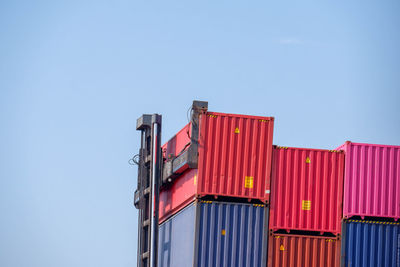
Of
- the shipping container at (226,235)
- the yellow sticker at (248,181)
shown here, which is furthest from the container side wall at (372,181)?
the yellow sticker at (248,181)

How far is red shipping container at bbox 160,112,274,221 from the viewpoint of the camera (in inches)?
1223

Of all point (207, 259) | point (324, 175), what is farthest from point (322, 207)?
point (207, 259)

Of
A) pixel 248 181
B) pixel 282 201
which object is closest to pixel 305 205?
pixel 282 201

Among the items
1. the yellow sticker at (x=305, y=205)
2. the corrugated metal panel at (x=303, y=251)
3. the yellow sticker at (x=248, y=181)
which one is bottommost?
the corrugated metal panel at (x=303, y=251)

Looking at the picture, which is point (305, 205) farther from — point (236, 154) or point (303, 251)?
point (236, 154)

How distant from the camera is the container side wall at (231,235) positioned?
30438mm

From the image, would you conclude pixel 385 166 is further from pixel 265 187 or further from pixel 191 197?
pixel 191 197

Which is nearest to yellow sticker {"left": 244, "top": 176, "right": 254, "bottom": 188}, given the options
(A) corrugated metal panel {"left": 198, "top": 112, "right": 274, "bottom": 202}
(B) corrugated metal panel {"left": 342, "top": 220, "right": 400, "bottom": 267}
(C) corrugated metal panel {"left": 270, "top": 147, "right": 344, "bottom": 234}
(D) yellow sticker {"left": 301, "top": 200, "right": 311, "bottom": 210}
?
(A) corrugated metal panel {"left": 198, "top": 112, "right": 274, "bottom": 202}

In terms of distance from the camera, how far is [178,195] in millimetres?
33906

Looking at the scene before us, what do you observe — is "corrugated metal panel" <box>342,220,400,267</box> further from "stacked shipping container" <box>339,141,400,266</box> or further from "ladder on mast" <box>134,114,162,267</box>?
"ladder on mast" <box>134,114,162,267</box>

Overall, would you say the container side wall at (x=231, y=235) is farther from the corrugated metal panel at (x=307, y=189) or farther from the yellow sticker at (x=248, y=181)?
the corrugated metal panel at (x=307, y=189)

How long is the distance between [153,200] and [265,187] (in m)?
5.15

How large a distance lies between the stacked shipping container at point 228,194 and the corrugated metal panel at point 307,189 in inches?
21.4

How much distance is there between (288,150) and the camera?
31906 mm
